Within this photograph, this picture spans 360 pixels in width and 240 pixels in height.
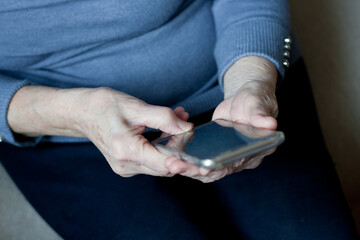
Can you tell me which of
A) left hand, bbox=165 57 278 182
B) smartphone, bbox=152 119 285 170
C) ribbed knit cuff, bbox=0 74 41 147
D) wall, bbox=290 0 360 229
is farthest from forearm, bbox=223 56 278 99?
wall, bbox=290 0 360 229

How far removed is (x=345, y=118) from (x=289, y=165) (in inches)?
17.8

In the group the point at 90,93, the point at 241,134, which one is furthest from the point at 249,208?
the point at 90,93

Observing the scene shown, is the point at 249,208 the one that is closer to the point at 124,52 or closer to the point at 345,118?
the point at 124,52

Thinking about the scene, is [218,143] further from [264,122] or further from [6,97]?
[6,97]

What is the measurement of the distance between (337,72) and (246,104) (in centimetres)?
62

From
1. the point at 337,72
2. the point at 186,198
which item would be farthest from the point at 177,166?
the point at 337,72

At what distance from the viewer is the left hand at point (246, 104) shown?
1.59 ft

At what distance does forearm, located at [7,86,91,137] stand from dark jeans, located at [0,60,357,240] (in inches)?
2.6

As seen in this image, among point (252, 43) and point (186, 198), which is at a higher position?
point (252, 43)

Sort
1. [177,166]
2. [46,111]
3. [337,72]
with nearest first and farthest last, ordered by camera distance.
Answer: [177,166], [46,111], [337,72]

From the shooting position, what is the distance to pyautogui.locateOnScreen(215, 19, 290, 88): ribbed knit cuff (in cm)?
68

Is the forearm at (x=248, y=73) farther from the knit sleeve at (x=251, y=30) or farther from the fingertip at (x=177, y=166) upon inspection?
the fingertip at (x=177, y=166)

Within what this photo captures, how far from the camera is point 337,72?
3.46 feet

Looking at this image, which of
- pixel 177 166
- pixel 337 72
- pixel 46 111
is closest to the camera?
pixel 177 166
